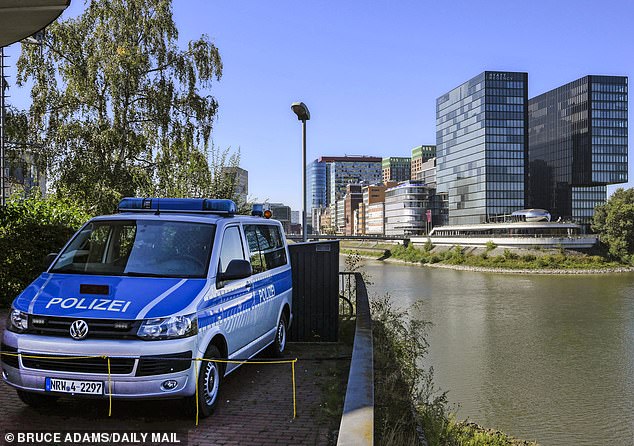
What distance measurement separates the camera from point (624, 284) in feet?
174

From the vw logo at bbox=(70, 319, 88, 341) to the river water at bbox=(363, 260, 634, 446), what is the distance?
8669mm

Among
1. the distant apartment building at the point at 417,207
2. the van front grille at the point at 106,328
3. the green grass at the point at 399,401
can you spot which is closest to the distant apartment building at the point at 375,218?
the distant apartment building at the point at 417,207

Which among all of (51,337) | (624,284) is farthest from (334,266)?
(624,284)

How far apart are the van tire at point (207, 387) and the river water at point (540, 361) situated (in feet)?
25.0

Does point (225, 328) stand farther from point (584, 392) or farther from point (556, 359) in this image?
point (556, 359)

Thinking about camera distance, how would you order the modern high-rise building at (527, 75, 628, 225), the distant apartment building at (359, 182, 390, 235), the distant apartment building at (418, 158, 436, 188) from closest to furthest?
the modern high-rise building at (527, 75, 628, 225), the distant apartment building at (359, 182, 390, 235), the distant apartment building at (418, 158, 436, 188)

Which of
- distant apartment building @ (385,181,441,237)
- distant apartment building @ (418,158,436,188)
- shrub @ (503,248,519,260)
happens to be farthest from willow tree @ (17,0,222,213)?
distant apartment building @ (418,158,436,188)

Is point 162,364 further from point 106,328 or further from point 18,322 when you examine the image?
point 18,322

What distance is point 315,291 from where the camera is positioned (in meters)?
8.29

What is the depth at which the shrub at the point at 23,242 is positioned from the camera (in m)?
11.5

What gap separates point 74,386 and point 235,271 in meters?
1.63

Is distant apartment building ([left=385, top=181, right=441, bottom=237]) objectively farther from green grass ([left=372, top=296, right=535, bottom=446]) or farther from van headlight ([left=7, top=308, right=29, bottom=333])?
van headlight ([left=7, top=308, right=29, bottom=333])

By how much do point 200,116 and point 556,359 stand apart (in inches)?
717

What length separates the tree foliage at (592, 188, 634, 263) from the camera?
74.4 m
